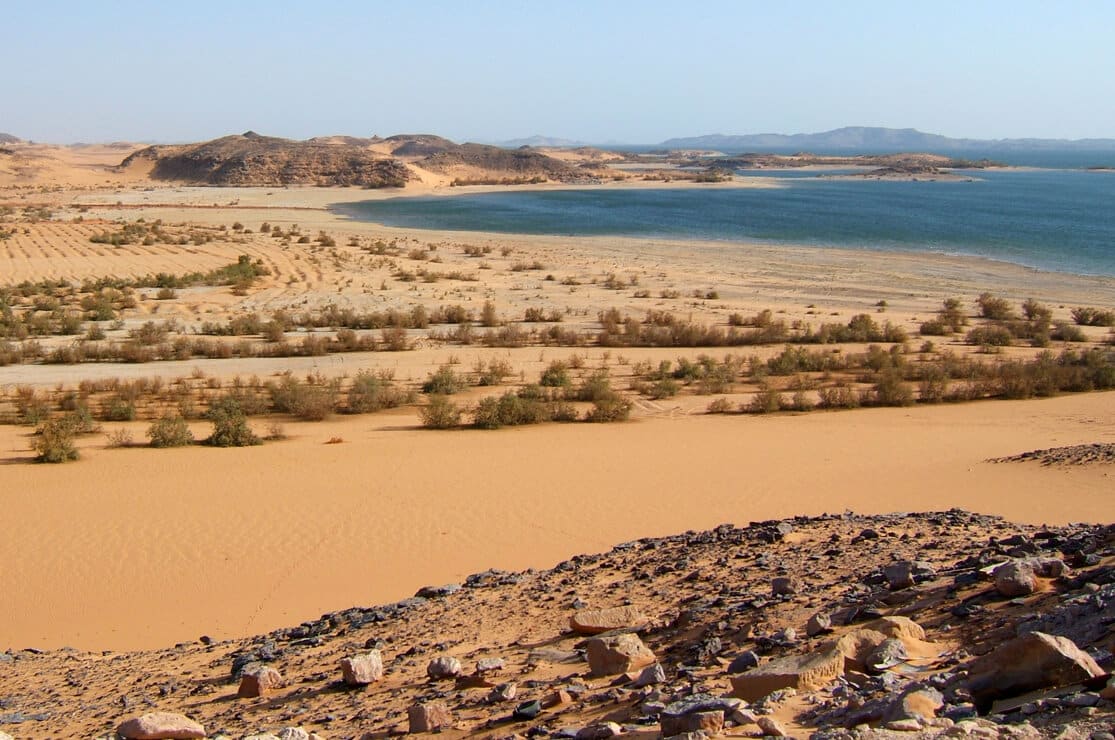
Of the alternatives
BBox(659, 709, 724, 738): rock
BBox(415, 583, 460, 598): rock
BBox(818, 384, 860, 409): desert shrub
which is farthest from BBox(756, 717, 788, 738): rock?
BBox(818, 384, 860, 409): desert shrub

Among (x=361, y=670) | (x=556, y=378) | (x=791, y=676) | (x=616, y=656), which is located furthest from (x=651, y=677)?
(x=556, y=378)

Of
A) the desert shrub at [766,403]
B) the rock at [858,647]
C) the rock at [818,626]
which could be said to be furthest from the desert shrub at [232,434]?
the rock at [858,647]

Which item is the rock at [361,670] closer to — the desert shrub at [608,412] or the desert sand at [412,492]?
the desert sand at [412,492]

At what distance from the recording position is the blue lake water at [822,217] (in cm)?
5525

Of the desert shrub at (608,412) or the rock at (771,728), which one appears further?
the desert shrub at (608,412)

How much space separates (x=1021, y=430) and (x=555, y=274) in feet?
84.6

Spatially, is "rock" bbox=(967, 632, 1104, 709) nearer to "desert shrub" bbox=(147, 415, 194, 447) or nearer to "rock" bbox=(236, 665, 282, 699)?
"rock" bbox=(236, 665, 282, 699)

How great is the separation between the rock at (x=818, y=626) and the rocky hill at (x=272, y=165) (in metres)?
106

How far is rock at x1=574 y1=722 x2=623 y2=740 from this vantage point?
190 inches

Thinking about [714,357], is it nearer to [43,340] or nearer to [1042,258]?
[43,340]

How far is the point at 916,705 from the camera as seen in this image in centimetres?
428

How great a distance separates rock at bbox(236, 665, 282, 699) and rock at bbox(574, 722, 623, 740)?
265cm

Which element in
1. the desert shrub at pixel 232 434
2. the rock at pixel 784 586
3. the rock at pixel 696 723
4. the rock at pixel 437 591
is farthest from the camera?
the desert shrub at pixel 232 434

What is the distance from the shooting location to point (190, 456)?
14.8m
